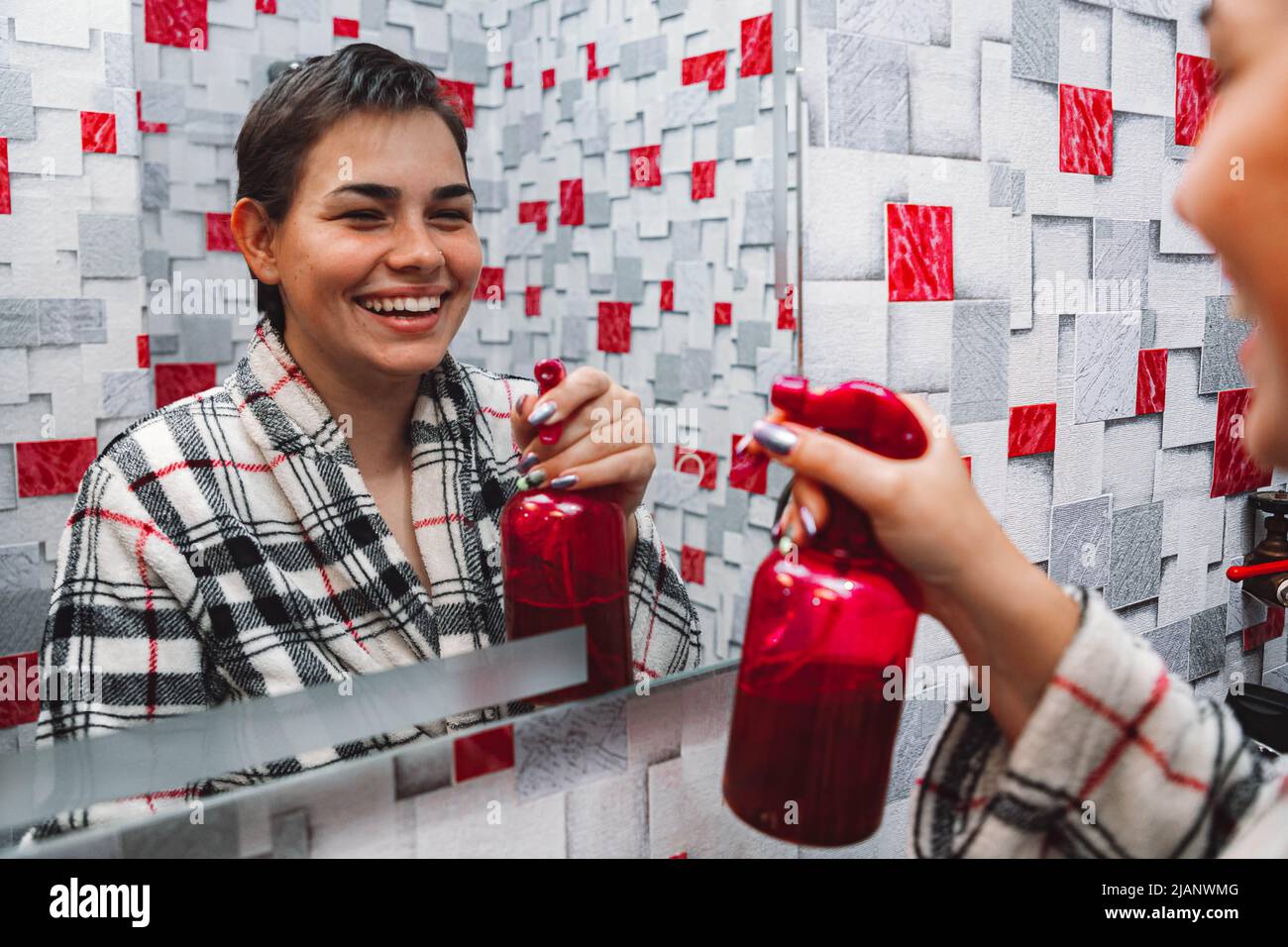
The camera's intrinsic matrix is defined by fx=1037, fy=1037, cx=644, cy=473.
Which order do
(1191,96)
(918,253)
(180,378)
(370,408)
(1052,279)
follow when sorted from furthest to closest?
(1191,96) → (1052,279) → (918,253) → (370,408) → (180,378)

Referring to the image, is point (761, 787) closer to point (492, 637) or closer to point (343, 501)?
point (492, 637)

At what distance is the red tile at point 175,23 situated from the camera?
2.06 ft

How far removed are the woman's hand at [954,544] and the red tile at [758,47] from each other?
0.39m

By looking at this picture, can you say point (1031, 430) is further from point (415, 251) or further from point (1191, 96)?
point (415, 251)

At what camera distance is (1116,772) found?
0.64 m

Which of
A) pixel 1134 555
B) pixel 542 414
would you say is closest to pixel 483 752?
pixel 542 414

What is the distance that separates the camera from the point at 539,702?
2.67 ft

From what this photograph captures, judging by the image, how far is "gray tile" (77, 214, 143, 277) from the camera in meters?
0.62

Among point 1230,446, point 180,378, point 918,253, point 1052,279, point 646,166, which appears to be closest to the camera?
point 180,378

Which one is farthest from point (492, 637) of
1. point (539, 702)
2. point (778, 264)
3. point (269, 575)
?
point (778, 264)

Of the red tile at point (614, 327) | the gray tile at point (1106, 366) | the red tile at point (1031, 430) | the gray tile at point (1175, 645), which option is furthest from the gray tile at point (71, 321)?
the gray tile at point (1175, 645)

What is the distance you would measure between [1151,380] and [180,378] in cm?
106

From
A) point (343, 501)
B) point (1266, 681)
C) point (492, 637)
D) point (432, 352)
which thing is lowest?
point (1266, 681)
